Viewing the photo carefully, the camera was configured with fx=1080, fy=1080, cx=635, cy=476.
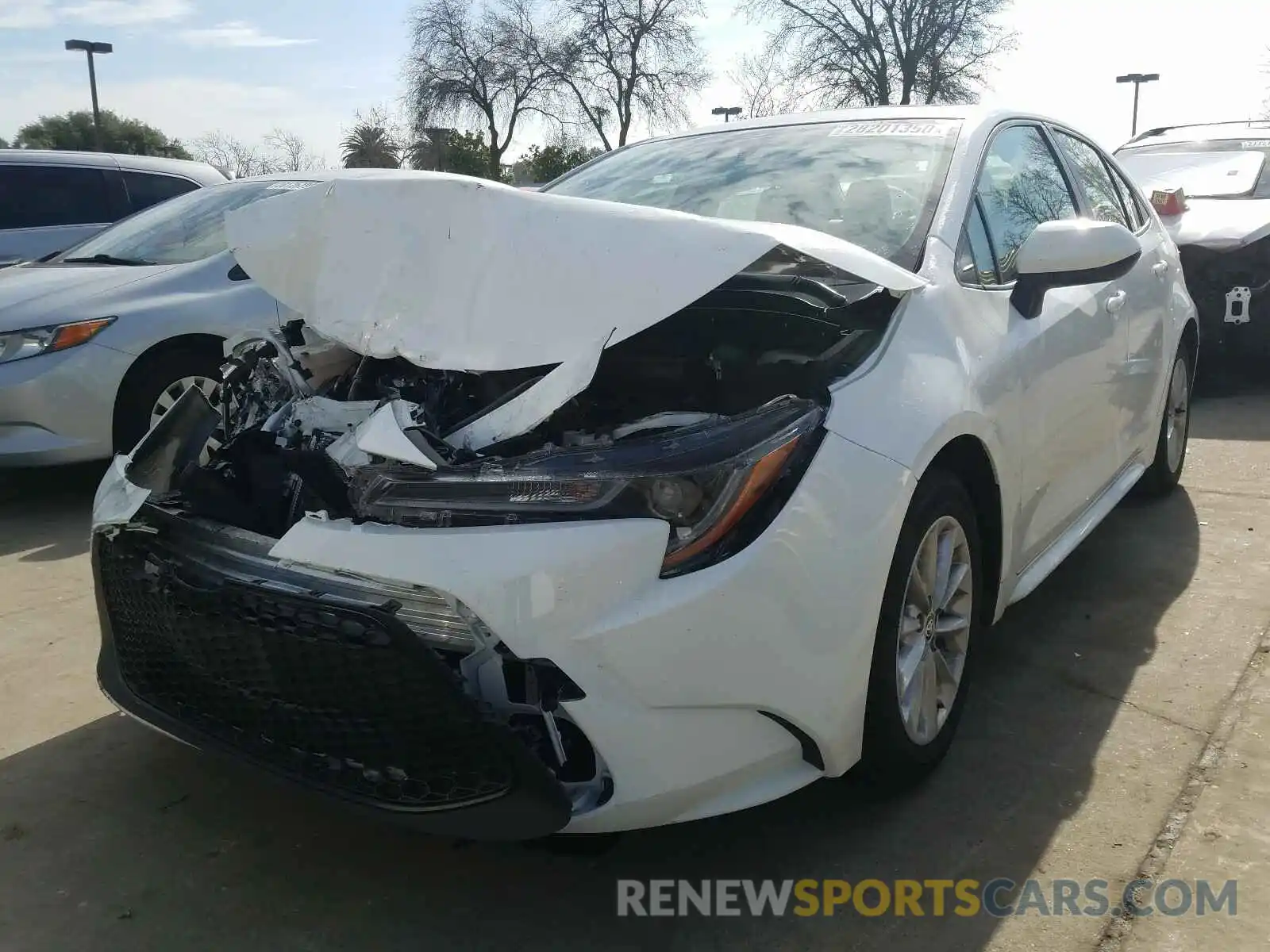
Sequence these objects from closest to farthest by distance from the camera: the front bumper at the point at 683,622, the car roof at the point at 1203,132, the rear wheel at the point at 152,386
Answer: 1. the front bumper at the point at 683,622
2. the rear wheel at the point at 152,386
3. the car roof at the point at 1203,132

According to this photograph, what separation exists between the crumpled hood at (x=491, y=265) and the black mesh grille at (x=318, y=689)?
0.60m

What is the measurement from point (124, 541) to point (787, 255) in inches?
60.8

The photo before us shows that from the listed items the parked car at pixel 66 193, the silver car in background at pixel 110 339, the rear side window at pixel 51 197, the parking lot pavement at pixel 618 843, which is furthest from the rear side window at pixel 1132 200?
the rear side window at pixel 51 197

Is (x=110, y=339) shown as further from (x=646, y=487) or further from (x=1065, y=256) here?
Result: (x=1065, y=256)

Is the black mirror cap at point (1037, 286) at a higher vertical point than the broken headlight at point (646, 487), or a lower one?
higher

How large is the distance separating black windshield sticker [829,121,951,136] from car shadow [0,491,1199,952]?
5.38 feet

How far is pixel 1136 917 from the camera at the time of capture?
2.11 meters

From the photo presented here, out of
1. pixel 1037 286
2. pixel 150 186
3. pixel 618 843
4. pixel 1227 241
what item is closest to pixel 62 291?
pixel 150 186

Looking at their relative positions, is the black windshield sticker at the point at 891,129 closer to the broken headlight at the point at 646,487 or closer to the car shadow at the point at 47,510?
the broken headlight at the point at 646,487

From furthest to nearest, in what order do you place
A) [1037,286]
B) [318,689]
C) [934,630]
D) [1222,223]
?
[1222,223], [1037,286], [934,630], [318,689]

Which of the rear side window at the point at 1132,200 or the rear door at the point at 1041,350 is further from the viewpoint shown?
the rear side window at the point at 1132,200

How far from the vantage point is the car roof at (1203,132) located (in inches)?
325

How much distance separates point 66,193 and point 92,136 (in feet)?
103

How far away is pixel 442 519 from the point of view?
1.95 m
